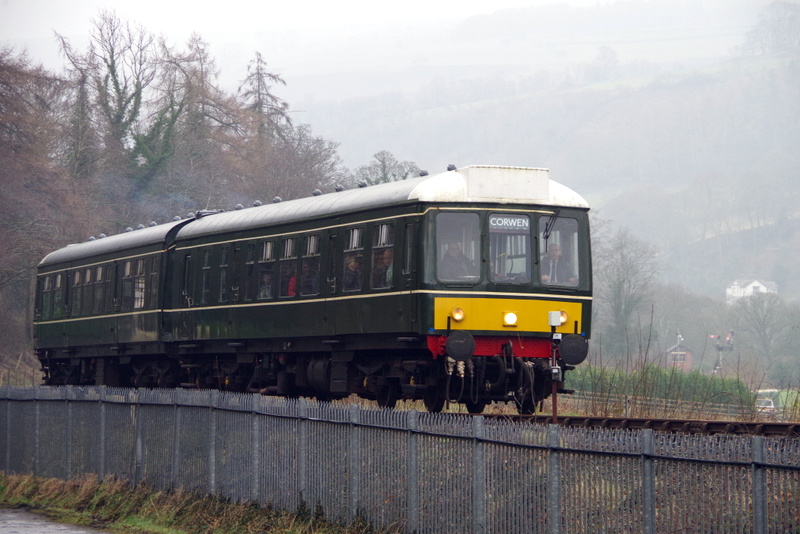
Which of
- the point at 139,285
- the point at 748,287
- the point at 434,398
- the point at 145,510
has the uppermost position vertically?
the point at 748,287

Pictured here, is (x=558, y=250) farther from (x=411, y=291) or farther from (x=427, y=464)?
(x=427, y=464)

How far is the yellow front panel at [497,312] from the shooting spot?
17.2m

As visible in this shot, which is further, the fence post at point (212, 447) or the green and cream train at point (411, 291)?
the green and cream train at point (411, 291)

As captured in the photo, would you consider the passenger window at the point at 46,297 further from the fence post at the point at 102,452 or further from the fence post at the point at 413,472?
the fence post at the point at 413,472

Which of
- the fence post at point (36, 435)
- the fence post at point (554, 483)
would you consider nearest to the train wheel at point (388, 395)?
the fence post at point (36, 435)

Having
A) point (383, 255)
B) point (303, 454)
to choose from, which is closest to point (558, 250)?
point (383, 255)

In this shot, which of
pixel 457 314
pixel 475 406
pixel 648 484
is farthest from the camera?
pixel 475 406

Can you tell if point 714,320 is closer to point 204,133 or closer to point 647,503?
point 204,133

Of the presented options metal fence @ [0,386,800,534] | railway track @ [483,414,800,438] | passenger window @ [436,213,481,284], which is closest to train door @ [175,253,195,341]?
metal fence @ [0,386,800,534]

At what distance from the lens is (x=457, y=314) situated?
1725 centimetres

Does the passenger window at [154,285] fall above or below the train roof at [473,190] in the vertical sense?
below

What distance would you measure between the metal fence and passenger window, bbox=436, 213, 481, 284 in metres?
3.58

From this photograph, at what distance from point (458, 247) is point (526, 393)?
7.30ft

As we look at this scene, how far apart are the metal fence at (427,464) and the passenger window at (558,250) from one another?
197 inches
